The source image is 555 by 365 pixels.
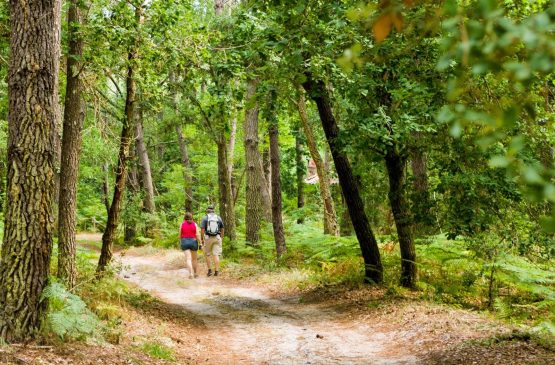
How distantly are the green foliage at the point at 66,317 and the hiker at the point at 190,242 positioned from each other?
841 centimetres

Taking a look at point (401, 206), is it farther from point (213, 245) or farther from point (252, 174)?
point (252, 174)

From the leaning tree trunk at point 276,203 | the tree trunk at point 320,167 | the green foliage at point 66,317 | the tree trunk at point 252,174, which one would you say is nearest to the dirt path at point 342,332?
the green foliage at point 66,317

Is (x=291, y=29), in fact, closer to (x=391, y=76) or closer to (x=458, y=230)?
(x=391, y=76)

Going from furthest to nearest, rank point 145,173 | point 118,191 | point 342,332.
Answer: point 145,173, point 118,191, point 342,332

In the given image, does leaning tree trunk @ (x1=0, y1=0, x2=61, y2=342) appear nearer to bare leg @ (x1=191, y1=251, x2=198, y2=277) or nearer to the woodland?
the woodland

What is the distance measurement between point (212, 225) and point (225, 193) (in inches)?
157

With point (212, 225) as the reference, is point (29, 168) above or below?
above

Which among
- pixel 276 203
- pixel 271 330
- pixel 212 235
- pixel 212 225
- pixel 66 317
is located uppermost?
pixel 276 203

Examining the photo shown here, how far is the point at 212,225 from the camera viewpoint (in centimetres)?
1544

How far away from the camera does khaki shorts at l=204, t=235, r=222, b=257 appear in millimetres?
15406

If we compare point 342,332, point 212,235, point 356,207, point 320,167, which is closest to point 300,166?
point 320,167

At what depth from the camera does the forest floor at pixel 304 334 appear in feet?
20.9

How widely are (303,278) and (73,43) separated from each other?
7.60m

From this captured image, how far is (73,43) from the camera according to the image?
949 cm
